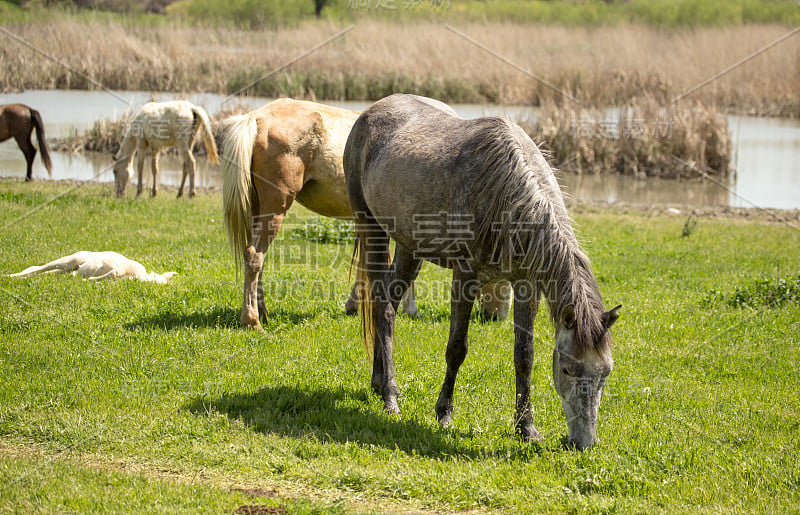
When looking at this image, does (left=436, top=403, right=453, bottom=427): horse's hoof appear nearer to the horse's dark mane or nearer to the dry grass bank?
the horse's dark mane

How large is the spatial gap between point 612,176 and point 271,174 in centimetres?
1225

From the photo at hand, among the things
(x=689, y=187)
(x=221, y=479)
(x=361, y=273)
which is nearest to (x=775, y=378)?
(x=361, y=273)

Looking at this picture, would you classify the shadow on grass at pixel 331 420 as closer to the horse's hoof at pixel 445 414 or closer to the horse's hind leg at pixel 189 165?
the horse's hoof at pixel 445 414

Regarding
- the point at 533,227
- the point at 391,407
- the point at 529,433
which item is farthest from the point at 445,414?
the point at 533,227

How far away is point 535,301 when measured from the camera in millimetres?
4836

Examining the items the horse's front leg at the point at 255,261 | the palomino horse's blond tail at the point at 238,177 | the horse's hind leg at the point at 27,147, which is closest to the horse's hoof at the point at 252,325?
the horse's front leg at the point at 255,261

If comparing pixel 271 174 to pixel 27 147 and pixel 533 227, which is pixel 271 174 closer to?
pixel 533 227

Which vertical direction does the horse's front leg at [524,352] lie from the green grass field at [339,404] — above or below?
above

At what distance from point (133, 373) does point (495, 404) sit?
9.28 ft

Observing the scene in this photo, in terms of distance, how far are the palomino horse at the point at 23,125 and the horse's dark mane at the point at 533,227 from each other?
11.9m

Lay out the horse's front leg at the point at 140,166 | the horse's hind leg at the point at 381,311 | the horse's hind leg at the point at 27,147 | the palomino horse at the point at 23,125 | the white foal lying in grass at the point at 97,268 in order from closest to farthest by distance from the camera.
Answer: the horse's hind leg at the point at 381,311, the white foal lying in grass at the point at 97,268, the horse's front leg at the point at 140,166, the palomino horse at the point at 23,125, the horse's hind leg at the point at 27,147

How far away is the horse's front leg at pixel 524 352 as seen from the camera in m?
4.86

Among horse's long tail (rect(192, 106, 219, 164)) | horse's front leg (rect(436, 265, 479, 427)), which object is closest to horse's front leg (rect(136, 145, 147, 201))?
horse's long tail (rect(192, 106, 219, 164))

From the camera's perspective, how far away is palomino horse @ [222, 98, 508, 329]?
7.09 meters
